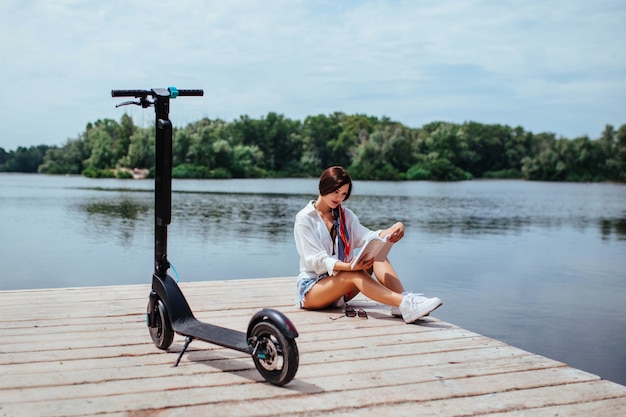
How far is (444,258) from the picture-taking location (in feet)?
38.3

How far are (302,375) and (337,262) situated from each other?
1.20 m

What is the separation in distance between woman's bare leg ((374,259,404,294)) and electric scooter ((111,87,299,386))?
1.39m

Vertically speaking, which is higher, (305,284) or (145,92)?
(145,92)

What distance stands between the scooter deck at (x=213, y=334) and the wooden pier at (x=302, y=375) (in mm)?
158

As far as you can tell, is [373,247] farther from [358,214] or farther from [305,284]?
[358,214]

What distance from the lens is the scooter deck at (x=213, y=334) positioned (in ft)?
10.3

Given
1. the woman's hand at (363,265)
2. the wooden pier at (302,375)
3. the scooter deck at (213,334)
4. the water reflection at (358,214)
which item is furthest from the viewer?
the water reflection at (358,214)

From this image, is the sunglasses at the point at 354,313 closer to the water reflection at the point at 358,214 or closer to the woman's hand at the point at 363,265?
the woman's hand at the point at 363,265

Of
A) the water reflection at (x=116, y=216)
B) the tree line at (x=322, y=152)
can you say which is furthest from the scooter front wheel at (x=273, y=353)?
the tree line at (x=322, y=152)

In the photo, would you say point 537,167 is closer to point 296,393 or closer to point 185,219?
point 185,219

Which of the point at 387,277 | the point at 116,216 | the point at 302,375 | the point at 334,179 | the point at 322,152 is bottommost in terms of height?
the point at 116,216

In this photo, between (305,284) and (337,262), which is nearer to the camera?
(337,262)

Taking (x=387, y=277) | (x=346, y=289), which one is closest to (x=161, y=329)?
(x=346, y=289)

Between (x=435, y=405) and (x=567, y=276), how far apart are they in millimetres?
7906
